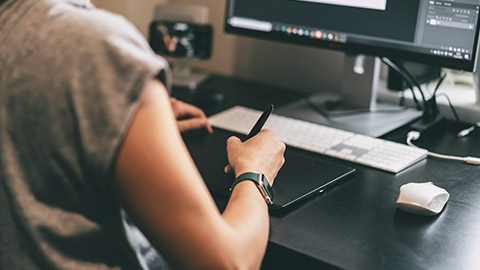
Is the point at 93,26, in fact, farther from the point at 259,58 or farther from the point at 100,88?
the point at 259,58

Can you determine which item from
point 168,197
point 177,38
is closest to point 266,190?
point 168,197

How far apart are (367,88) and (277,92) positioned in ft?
1.03

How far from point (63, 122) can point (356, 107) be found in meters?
0.95

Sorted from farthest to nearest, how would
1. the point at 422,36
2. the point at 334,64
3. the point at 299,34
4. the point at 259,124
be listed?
the point at 334,64 → the point at 299,34 → the point at 422,36 → the point at 259,124

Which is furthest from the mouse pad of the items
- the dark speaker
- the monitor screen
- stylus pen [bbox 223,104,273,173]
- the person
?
the dark speaker

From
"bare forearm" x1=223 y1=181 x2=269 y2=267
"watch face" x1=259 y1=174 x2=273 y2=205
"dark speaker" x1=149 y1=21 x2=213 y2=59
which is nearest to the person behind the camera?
"bare forearm" x1=223 y1=181 x2=269 y2=267

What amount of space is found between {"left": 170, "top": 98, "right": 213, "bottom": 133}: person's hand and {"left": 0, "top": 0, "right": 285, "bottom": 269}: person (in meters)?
0.54

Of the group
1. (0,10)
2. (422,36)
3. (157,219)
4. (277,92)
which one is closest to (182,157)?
(157,219)

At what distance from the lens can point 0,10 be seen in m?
0.71

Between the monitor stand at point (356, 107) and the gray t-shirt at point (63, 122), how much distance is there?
0.77m

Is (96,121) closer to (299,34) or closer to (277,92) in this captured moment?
(299,34)

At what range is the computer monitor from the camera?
3.82 ft

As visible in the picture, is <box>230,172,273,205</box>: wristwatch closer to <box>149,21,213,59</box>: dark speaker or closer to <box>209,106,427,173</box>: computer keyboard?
<box>209,106,427,173</box>: computer keyboard

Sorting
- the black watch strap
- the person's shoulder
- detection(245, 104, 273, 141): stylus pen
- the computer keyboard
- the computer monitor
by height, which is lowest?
the computer keyboard
